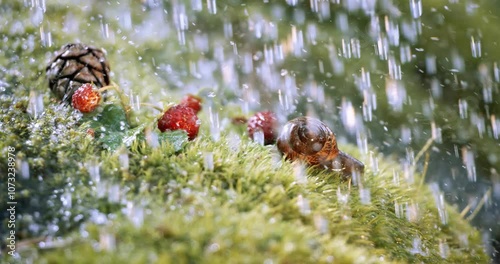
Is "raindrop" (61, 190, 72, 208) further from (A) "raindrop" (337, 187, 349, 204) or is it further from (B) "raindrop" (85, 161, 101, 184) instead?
(A) "raindrop" (337, 187, 349, 204)

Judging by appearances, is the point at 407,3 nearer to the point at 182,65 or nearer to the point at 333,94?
the point at 333,94

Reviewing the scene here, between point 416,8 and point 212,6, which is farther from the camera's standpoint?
point 212,6

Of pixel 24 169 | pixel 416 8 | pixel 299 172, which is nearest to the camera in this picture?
pixel 24 169

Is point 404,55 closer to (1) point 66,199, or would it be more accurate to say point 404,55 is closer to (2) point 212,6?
(2) point 212,6

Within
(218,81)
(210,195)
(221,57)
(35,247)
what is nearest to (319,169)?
(210,195)

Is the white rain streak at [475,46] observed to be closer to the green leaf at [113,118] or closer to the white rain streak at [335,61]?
the white rain streak at [335,61]

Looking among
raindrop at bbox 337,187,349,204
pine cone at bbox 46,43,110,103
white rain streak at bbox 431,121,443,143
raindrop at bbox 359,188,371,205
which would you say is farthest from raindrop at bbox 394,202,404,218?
white rain streak at bbox 431,121,443,143

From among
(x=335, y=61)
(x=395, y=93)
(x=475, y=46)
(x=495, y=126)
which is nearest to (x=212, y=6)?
(x=335, y=61)
